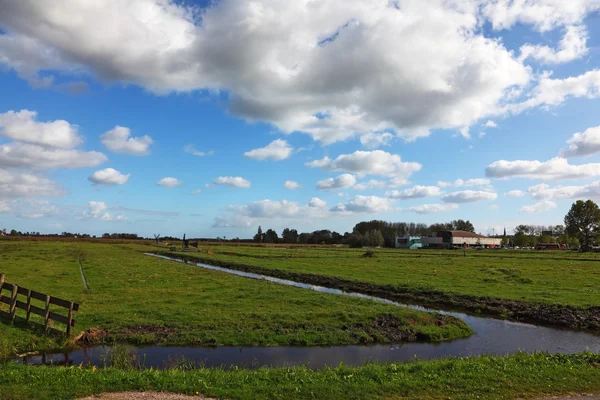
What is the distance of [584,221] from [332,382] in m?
172

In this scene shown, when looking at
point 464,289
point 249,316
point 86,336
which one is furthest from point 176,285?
point 464,289

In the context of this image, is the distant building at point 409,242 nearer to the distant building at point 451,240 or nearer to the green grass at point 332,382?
the distant building at point 451,240

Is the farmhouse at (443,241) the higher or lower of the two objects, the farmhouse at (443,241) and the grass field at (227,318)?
the higher

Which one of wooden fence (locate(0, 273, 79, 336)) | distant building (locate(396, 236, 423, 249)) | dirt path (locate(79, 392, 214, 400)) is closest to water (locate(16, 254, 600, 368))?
wooden fence (locate(0, 273, 79, 336))

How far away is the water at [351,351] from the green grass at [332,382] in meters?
3.23

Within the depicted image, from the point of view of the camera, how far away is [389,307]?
84.2 ft

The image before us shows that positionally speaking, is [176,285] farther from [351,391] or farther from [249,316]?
[351,391]

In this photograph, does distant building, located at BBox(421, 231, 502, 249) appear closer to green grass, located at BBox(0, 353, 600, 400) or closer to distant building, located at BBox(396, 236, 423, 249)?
distant building, located at BBox(396, 236, 423, 249)

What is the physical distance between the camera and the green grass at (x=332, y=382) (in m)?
10.2

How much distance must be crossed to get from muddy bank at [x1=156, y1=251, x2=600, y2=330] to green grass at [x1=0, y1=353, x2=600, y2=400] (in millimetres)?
13892

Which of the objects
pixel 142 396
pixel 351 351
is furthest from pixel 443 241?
pixel 142 396

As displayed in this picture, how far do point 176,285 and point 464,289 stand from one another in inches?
988

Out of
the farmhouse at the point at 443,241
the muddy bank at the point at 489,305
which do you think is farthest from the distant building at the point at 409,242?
the muddy bank at the point at 489,305

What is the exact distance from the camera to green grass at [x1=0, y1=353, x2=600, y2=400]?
10.2 metres
